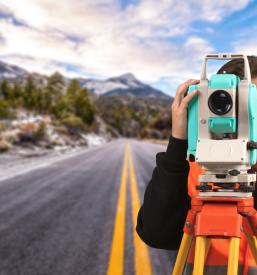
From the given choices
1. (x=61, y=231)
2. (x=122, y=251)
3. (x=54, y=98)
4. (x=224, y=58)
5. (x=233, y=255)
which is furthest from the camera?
(x=54, y=98)

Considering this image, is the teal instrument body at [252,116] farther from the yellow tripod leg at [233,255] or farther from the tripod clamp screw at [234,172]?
the yellow tripod leg at [233,255]

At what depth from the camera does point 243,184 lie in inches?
61.3

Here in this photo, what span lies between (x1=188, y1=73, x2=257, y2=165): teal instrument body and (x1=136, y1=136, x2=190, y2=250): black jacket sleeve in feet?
0.38

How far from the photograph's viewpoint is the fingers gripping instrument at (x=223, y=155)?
150cm

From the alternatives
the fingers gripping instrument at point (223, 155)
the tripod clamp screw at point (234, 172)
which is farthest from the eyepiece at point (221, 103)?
the tripod clamp screw at point (234, 172)

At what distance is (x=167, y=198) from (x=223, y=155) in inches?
13.9

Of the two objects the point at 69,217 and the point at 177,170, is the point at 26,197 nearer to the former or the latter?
the point at 69,217

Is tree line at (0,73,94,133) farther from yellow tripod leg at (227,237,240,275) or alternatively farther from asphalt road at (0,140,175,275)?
yellow tripod leg at (227,237,240,275)

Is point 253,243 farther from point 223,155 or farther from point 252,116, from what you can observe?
point 252,116

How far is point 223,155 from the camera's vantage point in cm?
150

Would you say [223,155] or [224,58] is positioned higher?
[224,58]

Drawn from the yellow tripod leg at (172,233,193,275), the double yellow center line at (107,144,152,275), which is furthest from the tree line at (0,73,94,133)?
the yellow tripod leg at (172,233,193,275)

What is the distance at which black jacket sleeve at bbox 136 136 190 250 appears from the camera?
1.73 metres

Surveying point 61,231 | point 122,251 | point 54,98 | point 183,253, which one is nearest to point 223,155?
point 183,253
